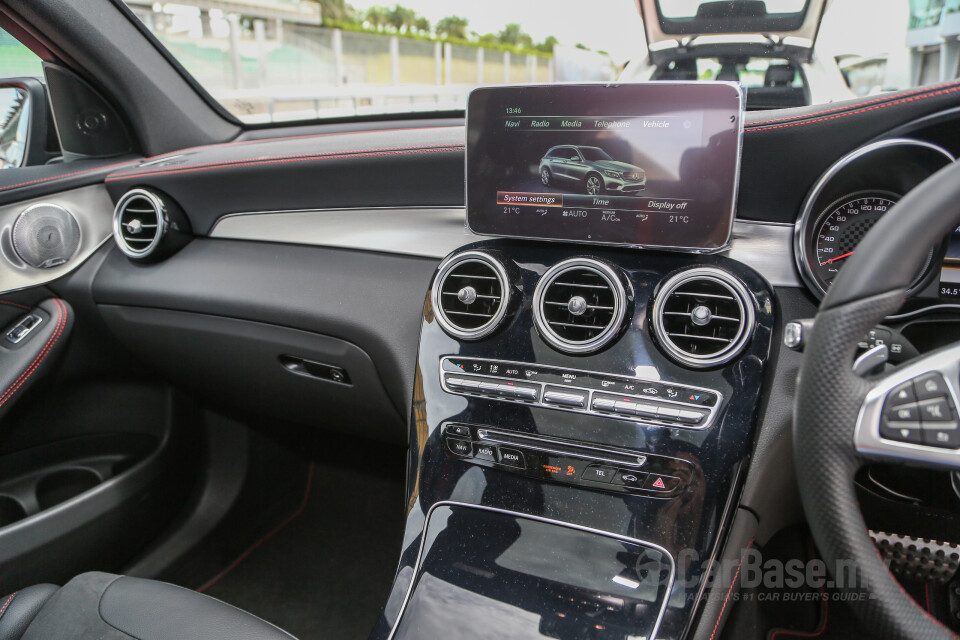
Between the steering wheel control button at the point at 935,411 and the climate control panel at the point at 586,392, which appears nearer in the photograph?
the steering wheel control button at the point at 935,411

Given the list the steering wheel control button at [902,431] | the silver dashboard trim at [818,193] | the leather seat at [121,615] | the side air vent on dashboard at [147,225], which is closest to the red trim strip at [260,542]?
the leather seat at [121,615]

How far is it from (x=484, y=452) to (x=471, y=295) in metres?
0.29

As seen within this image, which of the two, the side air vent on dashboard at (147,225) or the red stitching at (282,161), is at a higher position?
the red stitching at (282,161)

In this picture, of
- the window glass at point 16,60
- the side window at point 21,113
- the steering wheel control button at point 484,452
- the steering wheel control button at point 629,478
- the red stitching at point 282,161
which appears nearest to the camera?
the steering wheel control button at point 629,478

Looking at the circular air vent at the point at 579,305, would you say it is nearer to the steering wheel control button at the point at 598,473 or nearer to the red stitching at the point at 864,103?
the steering wheel control button at the point at 598,473

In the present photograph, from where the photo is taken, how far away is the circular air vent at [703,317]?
44.6 inches

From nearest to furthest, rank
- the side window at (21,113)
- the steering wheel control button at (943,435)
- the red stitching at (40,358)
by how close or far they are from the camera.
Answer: the steering wheel control button at (943,435)
the red stitching at (40,358)
the side window at (21,113)

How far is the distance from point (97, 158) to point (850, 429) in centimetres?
217

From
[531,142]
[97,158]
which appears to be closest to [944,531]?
[531,142]

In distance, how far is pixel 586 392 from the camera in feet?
3.88

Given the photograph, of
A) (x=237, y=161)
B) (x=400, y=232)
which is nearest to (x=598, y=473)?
(x=400, y=232)

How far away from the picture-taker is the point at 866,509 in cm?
126

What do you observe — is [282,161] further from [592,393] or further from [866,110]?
[866,110]

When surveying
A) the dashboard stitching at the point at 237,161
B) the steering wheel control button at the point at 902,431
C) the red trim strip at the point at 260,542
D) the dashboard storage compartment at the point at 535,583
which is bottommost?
the red trim strip at the point at 260,542
